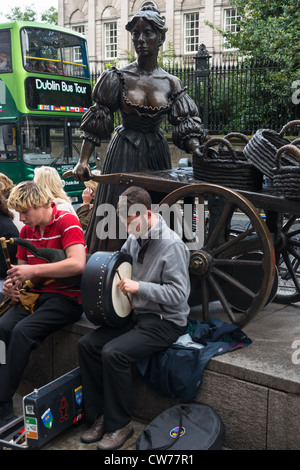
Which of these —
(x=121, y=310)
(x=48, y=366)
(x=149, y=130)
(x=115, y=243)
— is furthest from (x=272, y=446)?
(x=149, y=130)

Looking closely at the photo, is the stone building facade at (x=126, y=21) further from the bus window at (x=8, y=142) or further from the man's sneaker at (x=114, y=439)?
the man's sneaker at (x=114, y=439)

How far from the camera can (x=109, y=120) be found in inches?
169

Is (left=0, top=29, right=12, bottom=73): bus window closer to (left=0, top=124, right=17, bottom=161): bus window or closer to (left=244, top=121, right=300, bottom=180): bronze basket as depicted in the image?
(left=0, top=124, right=17, bottom=161): bus window

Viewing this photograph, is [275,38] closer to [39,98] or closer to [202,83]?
[202,83]

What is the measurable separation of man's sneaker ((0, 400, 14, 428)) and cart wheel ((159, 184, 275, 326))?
132cm

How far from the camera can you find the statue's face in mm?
4051

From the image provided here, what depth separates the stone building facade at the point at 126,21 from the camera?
26922 millimetres

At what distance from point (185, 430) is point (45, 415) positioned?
29.8 inches

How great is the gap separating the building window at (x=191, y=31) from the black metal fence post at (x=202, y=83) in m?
12.0

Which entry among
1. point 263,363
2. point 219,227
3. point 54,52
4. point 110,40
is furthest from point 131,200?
point 110,40

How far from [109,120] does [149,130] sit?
323 millimetres

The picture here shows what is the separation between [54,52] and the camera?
1370cm

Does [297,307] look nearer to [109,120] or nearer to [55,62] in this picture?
[109,120]

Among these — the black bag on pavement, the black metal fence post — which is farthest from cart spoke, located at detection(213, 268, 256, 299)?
the black metal fence post
